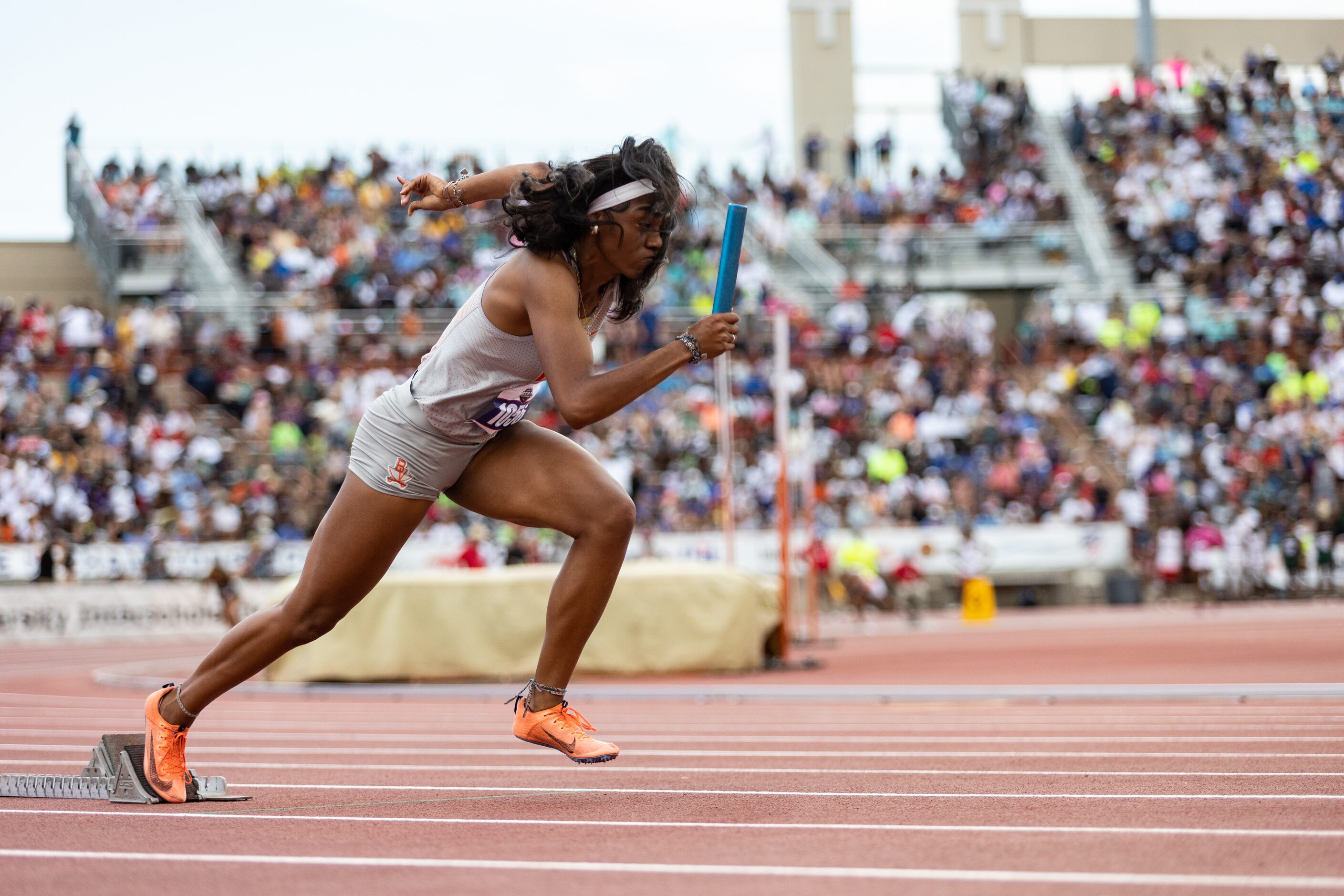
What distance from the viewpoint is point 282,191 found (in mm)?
29750

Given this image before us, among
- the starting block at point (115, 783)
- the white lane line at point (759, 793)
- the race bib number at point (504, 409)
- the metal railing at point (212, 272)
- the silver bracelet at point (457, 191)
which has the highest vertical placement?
the metal railing at point (212, 272)

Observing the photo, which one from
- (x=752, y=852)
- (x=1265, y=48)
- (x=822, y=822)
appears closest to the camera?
(x=752, y=852)

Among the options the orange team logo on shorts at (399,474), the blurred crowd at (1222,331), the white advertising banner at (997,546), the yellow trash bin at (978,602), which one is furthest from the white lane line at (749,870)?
the blurred crowd at (1222,331)

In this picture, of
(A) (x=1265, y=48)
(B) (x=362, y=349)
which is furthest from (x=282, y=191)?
(A) (x=1265, y=48)

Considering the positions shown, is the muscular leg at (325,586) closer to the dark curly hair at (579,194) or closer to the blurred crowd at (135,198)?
the dark curly hair at (579,194)

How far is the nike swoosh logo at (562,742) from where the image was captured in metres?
4.61

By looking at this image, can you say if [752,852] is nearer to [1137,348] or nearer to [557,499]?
[557,499]

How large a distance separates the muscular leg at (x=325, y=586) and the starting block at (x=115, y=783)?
0.17 metres

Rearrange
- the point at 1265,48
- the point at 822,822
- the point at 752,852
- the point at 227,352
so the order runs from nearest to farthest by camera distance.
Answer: the point at 752,852 → the point at 822,822 → the point at 227,352 → the point at 1265,48

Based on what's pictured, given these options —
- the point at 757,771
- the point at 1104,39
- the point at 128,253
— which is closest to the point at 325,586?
Result: the point at 757,771

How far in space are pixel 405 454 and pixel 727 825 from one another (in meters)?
1.45

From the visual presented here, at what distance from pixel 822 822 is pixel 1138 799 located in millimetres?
986

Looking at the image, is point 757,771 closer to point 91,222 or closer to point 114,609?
point 114,609

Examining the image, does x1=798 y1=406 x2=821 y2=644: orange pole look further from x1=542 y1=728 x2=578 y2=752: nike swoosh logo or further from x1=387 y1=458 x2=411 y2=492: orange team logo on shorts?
x1=387 y1=458 x2=411 y2=492: orange team logo on shorts
